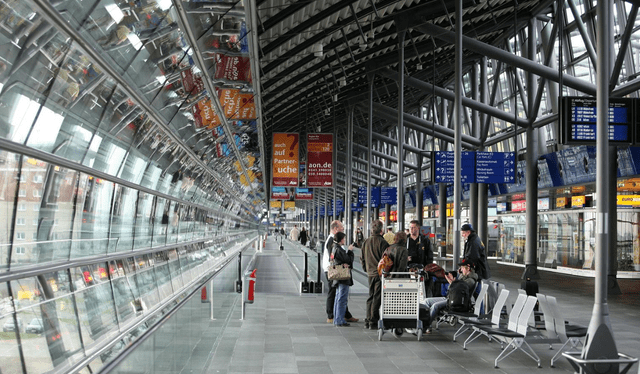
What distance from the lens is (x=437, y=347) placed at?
1071cm

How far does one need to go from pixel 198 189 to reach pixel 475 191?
18.3m

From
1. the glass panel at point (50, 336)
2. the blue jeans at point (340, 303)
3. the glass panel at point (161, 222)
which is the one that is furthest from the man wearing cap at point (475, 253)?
the glass panel at point (50, 336)

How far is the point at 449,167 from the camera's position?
2398 cm

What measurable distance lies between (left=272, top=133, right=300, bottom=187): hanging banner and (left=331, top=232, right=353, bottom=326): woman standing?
55.5 feet

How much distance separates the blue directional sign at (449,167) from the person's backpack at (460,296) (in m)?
12.3

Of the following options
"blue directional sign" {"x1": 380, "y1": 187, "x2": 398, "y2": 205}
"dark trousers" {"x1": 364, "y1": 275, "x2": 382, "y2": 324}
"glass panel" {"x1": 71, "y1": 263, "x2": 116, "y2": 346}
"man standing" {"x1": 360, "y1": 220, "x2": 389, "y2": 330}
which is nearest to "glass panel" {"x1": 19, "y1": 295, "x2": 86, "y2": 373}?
"glass panel" {"x1": 71, "y1": 263, "x2": 116, "y2": 346}

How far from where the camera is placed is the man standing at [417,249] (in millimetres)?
14797

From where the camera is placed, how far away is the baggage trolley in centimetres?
1134

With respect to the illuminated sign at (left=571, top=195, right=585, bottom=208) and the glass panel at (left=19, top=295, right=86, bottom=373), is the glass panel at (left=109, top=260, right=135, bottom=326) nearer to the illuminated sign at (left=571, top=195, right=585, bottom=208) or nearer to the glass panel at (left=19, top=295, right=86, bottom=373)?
the glass panel at (left=19, top=295, right=86, bottom=373)

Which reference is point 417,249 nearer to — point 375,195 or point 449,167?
point 449,167

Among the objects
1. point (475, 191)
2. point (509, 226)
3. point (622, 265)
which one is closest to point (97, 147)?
point (622, 265)

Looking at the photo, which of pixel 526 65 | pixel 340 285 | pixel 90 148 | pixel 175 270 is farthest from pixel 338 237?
pixel 526 65

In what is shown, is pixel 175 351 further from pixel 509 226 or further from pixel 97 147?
pixel 509 226

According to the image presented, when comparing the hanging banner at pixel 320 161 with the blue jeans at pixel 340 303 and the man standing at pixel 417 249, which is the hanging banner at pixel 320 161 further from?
the blue jeans at pixel 340 303
